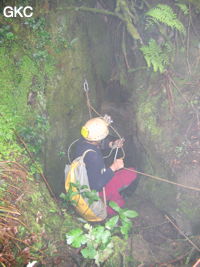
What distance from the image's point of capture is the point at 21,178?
3336 millimetres

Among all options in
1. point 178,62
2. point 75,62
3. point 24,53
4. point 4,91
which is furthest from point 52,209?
point 178,62

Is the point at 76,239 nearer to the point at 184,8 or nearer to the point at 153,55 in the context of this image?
the point at 153,55

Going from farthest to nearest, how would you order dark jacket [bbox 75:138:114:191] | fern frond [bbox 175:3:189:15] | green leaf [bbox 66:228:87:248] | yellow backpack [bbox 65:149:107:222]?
fern frond [bbox 175:3:189:15]
dark jacket [bbox 75:138:114:191]
yellow backpack [bbox 65:149:107:222]
green leaf [bbox 66:228:87:248]

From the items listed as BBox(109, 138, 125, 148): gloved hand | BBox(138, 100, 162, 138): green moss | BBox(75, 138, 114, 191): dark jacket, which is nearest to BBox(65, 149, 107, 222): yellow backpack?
BBox(75, 138, 114, 191): dark jacket

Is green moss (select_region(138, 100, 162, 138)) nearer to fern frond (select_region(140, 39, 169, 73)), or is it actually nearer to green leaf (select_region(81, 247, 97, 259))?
fern frond (select_region(140, 39, 169, 73))

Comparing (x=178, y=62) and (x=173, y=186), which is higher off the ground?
(x=178, y=62)

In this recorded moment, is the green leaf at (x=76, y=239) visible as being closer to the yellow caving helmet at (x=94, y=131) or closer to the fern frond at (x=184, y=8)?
the yellow caving helmet at (x=94, y=131)

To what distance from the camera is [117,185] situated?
538 centimetres

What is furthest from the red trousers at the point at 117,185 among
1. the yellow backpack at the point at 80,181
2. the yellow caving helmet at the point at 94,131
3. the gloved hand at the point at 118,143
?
the yellow caving helmet at the point at 94,131

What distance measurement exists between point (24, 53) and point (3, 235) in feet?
10.3

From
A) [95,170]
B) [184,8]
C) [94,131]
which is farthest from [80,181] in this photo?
[184,8]

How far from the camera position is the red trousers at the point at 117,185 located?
5305mm

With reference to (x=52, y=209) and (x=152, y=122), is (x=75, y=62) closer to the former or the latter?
(x=152, y=122)

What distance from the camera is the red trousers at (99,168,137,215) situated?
5305mm
